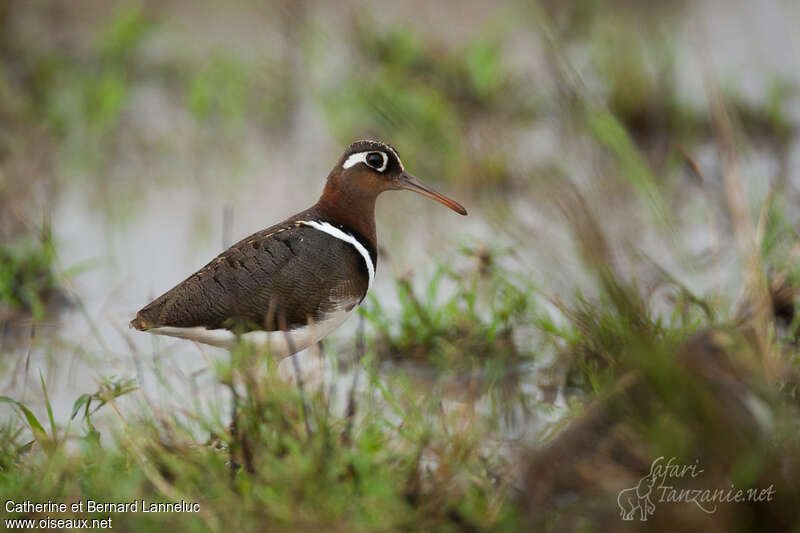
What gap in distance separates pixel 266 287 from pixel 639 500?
4.65ft

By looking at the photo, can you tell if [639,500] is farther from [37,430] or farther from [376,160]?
[37,430]

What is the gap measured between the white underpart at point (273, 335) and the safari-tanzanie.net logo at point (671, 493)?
4.04 feet

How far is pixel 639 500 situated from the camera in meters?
2.30

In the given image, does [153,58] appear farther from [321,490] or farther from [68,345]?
[321,490]

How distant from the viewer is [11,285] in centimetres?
433

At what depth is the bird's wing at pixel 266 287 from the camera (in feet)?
10.2

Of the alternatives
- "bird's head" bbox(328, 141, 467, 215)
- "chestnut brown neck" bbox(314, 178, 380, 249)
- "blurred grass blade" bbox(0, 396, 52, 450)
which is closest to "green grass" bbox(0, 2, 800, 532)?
"blurred grass blade" bbox(0, 396, 52, 450)

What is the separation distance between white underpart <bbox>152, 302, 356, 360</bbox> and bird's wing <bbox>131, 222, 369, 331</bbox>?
0.07 feet

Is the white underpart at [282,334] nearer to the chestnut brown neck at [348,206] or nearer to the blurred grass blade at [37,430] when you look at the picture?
the chestnut brown neck at [348,206]

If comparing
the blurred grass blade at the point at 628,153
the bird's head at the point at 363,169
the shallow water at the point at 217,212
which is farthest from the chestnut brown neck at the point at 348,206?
the blurred grass blade at the point at 628,153

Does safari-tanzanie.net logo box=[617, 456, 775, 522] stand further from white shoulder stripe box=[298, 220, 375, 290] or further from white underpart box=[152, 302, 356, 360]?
white shoulder stripe box=[298, 220, 375, 290]

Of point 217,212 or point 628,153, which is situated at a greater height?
point 217,212

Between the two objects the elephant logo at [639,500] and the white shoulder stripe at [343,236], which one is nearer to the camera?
the elephant logo at [639,500]

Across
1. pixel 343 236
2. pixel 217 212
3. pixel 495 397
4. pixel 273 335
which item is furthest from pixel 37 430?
pixel 217 212
